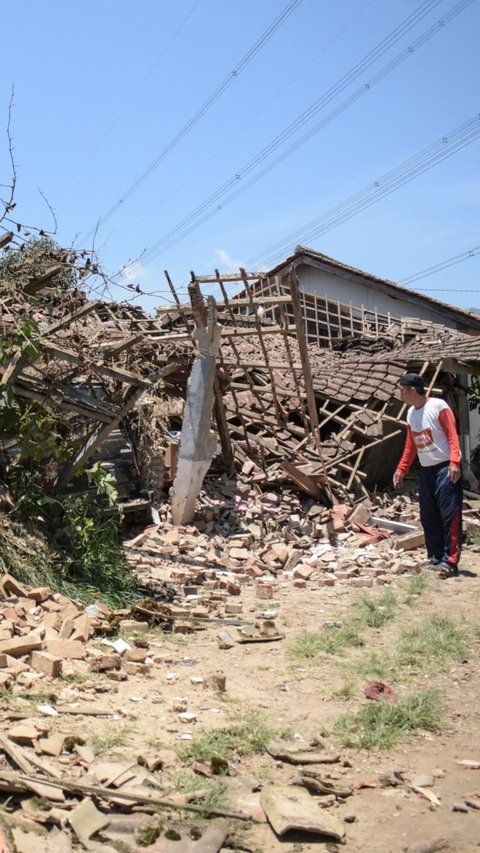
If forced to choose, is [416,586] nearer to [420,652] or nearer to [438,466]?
[438,466]

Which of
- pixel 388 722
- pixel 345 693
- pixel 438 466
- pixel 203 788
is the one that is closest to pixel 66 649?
pixel 345 693

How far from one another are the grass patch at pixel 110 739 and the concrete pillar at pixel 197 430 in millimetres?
7043

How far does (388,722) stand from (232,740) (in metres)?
0.97

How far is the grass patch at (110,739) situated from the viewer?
4.45 meters

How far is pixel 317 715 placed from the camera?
17.5 feet

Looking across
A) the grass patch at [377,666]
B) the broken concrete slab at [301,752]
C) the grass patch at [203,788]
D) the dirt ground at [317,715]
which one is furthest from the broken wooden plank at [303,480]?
the grass patch at [203,788]

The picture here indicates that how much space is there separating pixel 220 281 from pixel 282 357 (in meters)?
5.76

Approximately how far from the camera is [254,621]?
7805mm

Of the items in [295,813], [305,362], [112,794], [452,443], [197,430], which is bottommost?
[295,813]

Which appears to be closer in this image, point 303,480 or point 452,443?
point 452,443

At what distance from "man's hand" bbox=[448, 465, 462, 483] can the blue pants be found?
64 mm

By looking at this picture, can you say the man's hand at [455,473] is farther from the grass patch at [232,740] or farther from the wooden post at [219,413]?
the wooden post at [219,413]

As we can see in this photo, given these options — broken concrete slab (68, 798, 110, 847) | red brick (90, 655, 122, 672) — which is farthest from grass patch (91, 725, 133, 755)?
red brick (90, 655, 122, 672)

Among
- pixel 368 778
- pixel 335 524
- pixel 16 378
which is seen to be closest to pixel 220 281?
pixel 335 524
